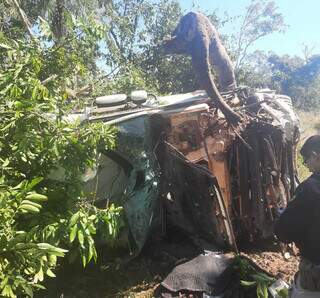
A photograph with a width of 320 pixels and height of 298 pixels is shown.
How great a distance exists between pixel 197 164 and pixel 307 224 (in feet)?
8.83

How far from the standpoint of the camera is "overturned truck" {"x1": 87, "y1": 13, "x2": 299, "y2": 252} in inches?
215

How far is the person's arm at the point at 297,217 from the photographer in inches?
110

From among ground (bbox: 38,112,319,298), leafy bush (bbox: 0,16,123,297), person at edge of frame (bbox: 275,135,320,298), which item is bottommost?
ground (bbox: 38,112,319,298)

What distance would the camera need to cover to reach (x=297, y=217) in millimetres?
2846

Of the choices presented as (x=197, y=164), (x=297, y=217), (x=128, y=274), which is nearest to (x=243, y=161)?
(x=197, y=164)

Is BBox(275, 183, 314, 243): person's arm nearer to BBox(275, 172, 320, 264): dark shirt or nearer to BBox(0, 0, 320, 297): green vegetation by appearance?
BBox(275, 172, 320, 264): dark shirt

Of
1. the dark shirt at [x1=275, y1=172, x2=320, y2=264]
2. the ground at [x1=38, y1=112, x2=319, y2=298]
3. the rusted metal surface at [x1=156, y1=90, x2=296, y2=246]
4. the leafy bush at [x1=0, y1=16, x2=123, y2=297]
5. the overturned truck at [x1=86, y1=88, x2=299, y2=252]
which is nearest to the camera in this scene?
the leafy bush at [x1=0, y1=16, x2=123, y2=297]

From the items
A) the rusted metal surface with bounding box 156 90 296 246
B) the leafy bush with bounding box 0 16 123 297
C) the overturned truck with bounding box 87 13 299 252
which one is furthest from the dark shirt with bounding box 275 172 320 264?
the rusted metal surface with bounding box 156 90 296 246

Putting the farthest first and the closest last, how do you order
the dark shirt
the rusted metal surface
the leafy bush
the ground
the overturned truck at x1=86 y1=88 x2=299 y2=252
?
the rusted metal surface < the overturned truck at x1=86 y1=88 x2=299 y2=252 < the ground < the dark shirt < the leafy bush

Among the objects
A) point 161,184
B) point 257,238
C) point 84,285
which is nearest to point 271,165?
point 257,238

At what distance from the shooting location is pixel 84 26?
4.48 m

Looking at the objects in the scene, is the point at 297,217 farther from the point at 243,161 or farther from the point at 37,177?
the point at 243,161

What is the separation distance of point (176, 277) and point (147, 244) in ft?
3.91

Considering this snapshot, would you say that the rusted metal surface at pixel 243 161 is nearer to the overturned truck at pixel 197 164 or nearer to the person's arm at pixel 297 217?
the overturned truck at pixel 197 164
